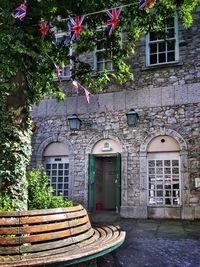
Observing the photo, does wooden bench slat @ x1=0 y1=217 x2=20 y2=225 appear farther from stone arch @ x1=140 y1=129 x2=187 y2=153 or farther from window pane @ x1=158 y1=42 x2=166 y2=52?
window pane @ x1=158 y1=42 x2=166 y2=52

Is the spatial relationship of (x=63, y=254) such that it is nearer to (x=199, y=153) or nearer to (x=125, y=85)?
(x=199, y=153)

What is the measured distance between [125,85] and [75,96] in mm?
1853

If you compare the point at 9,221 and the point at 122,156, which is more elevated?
the point at 122,156

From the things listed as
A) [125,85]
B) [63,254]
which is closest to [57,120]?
[125,85]

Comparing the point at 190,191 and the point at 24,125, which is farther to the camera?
the point at 190,191

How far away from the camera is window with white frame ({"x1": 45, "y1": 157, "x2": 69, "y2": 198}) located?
9828 millimetres

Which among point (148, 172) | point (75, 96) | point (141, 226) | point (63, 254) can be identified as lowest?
point (141, 226)

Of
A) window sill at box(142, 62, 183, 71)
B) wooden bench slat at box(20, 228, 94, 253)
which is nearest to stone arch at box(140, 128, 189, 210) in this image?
window sill at box(142, 62, 183, 71)

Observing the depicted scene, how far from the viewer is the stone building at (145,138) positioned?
8.65m

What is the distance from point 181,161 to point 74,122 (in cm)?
369

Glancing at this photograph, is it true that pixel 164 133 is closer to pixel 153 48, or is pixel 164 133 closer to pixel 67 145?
pixel 153 48

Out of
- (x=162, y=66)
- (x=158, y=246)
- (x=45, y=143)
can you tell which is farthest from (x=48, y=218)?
(x=162, y=66)

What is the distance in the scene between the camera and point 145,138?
906 centimetres

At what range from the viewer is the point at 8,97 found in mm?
3889
